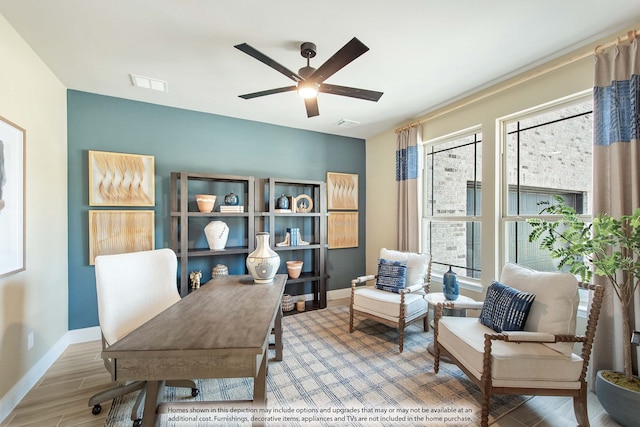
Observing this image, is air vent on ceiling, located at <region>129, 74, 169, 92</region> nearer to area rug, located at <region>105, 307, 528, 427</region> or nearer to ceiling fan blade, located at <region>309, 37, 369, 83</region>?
ceiling fan blade, located at <region>309, 37, 369, 83</region>

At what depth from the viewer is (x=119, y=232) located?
9.76 feet

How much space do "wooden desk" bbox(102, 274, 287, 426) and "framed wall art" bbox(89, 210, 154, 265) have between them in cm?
180

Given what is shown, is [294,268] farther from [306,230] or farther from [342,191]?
[342,191]

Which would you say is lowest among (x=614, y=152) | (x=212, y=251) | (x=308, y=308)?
(x=308, y=308)

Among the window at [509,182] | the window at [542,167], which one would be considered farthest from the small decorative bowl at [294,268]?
the window at [542,167]

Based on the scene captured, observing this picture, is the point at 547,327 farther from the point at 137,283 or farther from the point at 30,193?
the point at 30,193

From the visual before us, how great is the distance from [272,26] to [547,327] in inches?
110

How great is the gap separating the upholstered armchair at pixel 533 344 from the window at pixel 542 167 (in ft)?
2.65

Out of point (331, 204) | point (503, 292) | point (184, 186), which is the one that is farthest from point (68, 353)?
point (503, 292)

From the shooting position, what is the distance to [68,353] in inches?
102

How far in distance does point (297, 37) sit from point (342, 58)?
53 cm

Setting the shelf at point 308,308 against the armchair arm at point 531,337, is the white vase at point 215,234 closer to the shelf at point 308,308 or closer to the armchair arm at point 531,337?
the shelf at point 308,308

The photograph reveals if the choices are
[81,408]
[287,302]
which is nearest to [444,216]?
[287,302]

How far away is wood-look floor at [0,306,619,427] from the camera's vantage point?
1.73 m
